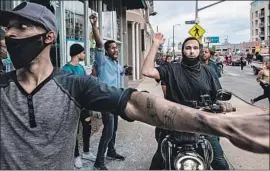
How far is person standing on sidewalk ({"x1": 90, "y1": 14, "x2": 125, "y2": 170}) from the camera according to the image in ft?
17.9

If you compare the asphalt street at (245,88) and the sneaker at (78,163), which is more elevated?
the sneaker at (78,163)

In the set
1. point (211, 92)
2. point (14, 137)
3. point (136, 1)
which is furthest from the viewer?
point (136, 1)

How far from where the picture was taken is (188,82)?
421 centimetres

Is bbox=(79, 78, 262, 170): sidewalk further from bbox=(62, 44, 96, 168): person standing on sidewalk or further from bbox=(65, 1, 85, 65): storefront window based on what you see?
bbox=(65, 1, 85, 65): storefront window

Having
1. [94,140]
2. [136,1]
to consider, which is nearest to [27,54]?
[94,140]

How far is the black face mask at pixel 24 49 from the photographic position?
1804 millimetres

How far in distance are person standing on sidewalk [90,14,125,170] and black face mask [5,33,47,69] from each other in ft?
10.9

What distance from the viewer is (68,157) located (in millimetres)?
1840

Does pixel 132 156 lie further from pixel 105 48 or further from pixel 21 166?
pixel 21 166

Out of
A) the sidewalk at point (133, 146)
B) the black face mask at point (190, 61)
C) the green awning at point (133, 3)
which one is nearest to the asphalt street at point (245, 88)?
the green awning at point (133, 3)

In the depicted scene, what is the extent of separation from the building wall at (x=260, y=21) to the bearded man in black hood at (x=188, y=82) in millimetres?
114910

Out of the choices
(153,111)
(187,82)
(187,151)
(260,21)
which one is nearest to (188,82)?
(187,82)

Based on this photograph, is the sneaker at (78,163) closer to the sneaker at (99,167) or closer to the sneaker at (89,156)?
the sneaker at (99,167)

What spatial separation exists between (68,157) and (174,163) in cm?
166
